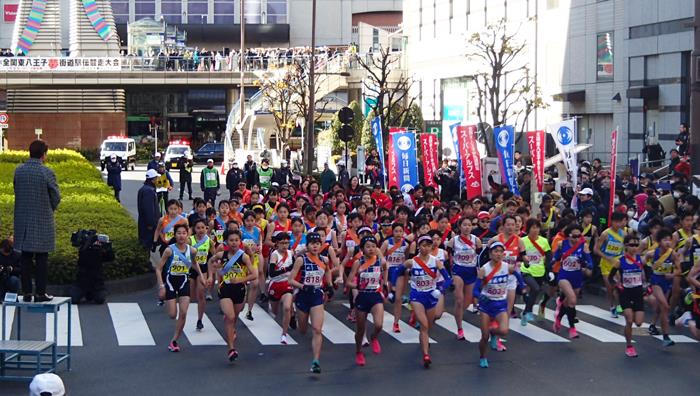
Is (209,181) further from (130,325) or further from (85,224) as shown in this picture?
(130,325)

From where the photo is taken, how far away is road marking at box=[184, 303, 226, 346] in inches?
583

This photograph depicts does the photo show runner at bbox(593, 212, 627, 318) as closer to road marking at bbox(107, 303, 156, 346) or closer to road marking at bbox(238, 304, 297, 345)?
road marking at bbox(238, 304, 297, 345)

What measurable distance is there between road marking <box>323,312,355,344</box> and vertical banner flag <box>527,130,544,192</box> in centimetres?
902

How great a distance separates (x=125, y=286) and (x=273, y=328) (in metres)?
4.25

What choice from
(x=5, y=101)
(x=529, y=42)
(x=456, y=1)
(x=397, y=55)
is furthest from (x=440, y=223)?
(x=5, y=101)

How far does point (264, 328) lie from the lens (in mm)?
15969

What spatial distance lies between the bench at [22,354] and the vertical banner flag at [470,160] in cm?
1627

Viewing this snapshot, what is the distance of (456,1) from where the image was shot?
52.5 meters

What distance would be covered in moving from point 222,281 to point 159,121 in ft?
233

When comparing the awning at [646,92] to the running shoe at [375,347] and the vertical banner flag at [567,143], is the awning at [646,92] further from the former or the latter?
the running shoe at [375,347]

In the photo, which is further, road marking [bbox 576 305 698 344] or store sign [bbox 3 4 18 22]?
store sign [bbox 3 4 18 22]

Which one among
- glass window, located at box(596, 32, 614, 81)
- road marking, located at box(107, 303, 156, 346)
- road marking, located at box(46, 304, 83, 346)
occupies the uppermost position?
glass window, located at box(596, 32, 614, 81)

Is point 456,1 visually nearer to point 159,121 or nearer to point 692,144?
point 692,144

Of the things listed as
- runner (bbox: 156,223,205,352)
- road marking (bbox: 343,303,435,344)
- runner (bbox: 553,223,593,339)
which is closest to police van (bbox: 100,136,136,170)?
road marking (bbox: 343,303,435,344)
